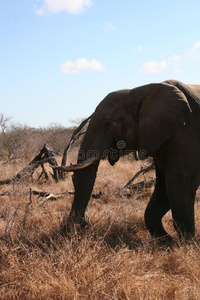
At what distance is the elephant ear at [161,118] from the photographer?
435cm

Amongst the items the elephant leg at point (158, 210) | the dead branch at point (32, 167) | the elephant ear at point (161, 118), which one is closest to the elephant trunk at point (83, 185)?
the elephant ear at point (161, 118)

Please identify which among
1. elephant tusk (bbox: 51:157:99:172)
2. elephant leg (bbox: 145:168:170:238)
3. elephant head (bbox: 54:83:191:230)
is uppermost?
elephant head (bbox: 54:83:191:230)

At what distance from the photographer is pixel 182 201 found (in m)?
4.57

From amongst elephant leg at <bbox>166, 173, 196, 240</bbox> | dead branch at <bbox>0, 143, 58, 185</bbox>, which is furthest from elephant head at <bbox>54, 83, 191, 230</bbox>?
dead branch at <bbox>0, 143, 58, 185</bbox>

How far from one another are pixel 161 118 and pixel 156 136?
0.24 meters

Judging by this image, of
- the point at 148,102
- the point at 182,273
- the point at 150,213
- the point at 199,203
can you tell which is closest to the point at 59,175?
the point at 199,203

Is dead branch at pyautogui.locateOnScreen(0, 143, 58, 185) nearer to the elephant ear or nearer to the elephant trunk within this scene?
the elephant trunk

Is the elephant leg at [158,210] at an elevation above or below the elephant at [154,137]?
below

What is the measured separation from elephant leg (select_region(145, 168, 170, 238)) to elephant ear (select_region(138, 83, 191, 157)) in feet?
3.53

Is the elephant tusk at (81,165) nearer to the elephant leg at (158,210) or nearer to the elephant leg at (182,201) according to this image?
the elephant leg at (182,201)

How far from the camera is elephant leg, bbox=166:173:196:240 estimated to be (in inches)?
179

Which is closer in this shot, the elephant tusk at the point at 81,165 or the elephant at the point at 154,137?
the elephant tusk at the point at 81,165

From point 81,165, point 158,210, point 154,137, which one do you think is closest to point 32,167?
point 158,210

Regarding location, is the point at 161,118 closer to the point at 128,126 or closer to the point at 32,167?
the point at 128,126
